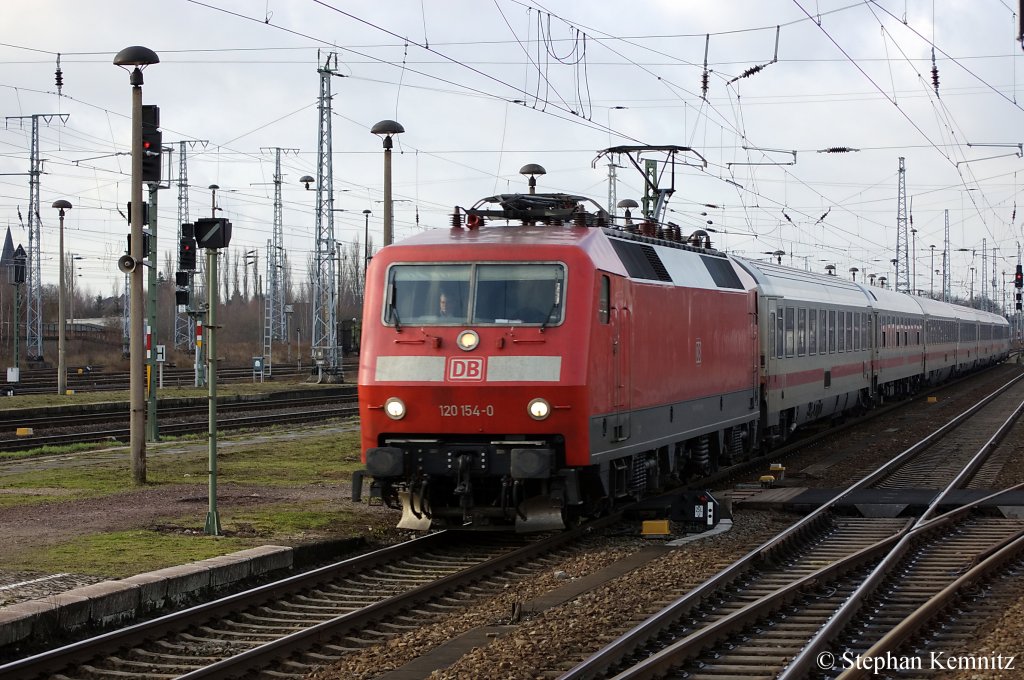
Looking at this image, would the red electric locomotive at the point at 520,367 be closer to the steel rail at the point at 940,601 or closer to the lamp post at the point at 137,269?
the steel rail at the point at 940,601

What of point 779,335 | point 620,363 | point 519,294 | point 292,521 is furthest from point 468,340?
point 779,335

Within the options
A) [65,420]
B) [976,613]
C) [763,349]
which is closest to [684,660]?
[976,613]

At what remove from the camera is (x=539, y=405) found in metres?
12.7

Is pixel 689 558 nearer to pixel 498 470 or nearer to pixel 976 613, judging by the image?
pixel 498 470

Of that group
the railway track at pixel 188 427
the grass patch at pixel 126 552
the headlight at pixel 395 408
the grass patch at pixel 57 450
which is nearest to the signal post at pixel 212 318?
the grass patch at pixel 126 552

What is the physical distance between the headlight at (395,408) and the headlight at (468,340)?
867mm

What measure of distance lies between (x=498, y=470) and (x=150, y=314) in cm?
1590

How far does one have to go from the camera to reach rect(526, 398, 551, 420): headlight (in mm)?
12727

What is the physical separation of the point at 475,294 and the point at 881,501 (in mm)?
6514

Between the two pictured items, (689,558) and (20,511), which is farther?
(20,511)

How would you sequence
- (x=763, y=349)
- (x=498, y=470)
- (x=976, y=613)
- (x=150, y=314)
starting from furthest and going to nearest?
A: (x=150, y=314), (x=763, y=349), (x=498, y=470), (x=976, y=613)

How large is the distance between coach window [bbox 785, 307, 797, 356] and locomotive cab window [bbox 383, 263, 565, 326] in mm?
11657

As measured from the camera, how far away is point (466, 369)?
42.3 feet

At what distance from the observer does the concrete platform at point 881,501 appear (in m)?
16.0
